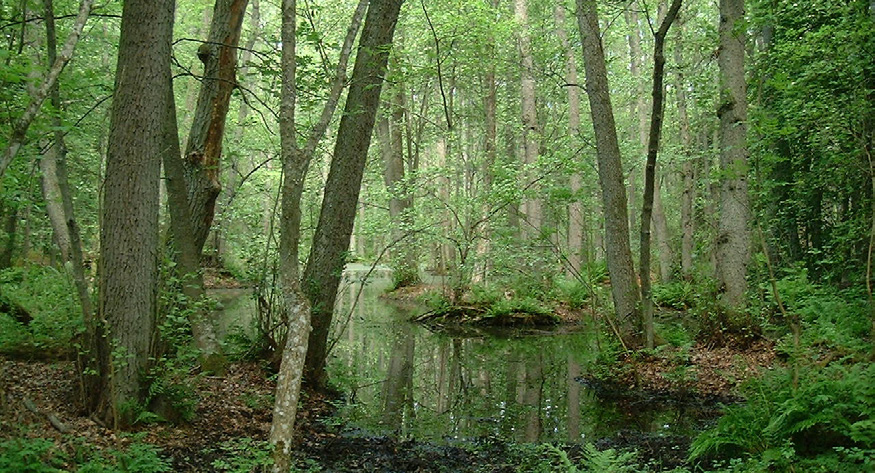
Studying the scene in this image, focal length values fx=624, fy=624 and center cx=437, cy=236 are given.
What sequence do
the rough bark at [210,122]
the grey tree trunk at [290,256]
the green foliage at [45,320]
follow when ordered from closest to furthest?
the grey tree trunk at [290,256], the green foliage at [45,320], the rough bark at [210,122]

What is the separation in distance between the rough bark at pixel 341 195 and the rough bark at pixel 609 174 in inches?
154

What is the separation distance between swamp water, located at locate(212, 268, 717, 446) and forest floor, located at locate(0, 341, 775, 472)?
0.32 metres

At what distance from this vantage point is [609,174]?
10.4 m

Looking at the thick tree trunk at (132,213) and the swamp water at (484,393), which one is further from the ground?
the thick tree trunk at (132,213)

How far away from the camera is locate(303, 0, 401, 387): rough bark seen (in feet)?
26.1

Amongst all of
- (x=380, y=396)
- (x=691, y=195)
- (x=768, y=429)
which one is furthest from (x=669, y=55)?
(x=768, y=429)

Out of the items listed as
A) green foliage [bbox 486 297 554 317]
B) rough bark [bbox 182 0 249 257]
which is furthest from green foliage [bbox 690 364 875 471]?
green foliage [bbox 486 297 554 317]

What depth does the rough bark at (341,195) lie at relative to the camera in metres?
7.94

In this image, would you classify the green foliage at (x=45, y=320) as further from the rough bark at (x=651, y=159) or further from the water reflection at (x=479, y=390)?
the rough bark at (x=651, y=159)

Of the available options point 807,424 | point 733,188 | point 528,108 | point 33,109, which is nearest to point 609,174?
point 733,188

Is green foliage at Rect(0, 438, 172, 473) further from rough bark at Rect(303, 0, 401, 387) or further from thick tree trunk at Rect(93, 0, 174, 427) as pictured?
rough bark at Rect(303, 0, 401, 387)

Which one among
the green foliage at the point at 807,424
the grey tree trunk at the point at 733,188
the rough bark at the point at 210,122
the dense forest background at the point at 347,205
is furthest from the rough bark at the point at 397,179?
the green foliage at the point at 807,424

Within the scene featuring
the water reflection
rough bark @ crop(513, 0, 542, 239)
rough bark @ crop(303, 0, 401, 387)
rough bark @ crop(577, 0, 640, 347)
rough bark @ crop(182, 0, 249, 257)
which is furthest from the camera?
rough bark @ crop(513, 0, 542, 239)

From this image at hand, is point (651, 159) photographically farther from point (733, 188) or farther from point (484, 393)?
point (484, 393)
